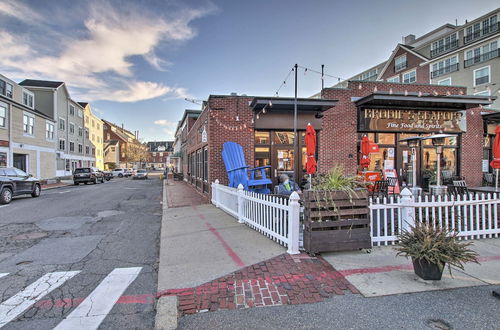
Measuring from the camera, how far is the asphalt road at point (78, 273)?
2.70m

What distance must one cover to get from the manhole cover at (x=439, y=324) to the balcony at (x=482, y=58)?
32837 mm

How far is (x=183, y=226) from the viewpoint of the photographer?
6.50 meters

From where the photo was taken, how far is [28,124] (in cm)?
2270

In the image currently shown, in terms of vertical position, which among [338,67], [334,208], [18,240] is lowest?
[18,240]

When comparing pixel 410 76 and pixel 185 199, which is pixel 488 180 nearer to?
pixel 185 199

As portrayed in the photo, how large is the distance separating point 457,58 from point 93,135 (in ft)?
175

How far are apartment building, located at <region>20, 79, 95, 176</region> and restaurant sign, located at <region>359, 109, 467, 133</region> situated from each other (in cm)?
3209

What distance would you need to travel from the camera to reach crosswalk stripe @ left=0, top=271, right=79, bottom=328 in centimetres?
276

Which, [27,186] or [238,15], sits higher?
[238,15]

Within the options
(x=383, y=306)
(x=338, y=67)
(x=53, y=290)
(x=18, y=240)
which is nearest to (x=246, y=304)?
(x=383, y=306)

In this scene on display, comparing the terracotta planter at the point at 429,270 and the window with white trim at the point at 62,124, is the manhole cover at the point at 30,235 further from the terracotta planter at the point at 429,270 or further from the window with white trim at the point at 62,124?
the window with white trim at the point at 62,124

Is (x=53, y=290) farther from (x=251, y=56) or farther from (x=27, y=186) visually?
(x=27, y=186)

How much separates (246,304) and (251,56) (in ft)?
38.4

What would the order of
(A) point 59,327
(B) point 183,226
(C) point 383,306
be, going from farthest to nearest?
(B) point 183,226 → (C) point 383,306 → (A) point 59,327
